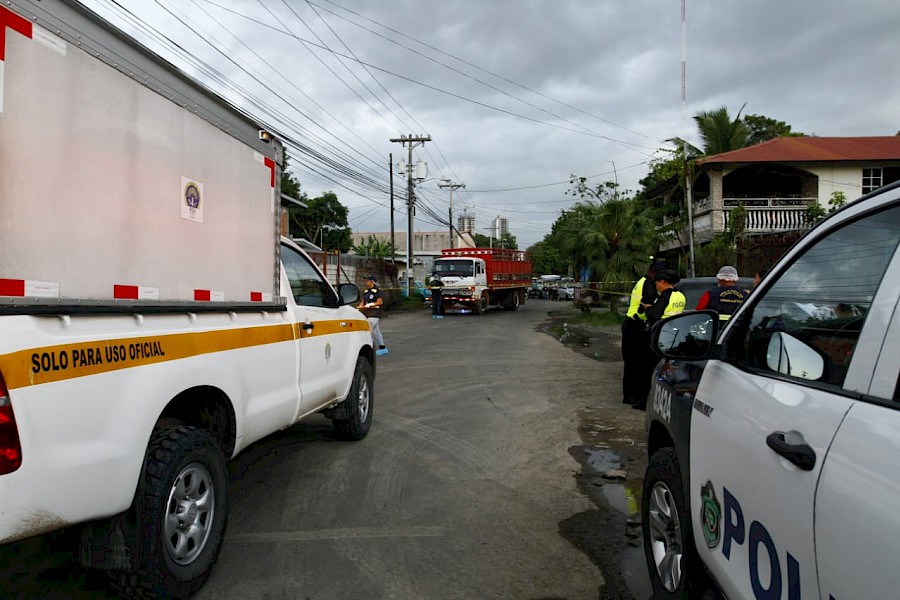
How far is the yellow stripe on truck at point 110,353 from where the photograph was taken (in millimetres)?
2211

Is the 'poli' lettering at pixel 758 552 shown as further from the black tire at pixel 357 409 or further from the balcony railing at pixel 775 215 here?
the balcony railing at pixel 775 215

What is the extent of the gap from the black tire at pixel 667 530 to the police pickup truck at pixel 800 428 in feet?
0.04

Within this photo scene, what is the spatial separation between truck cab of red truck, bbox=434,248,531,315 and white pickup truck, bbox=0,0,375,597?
22.9 meters

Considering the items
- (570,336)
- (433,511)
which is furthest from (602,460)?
(570,336)

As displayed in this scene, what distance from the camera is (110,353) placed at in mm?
2650

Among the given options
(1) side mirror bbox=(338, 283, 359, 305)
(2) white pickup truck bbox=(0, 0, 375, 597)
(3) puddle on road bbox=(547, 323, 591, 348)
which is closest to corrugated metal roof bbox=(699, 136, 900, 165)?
(3) puddle on road bbox=(547, 323, 591, 348)

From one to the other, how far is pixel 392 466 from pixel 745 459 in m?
3.89

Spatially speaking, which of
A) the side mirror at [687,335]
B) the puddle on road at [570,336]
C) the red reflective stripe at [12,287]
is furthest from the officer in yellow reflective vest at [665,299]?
the puddle on road at [570,336]

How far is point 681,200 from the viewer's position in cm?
2972

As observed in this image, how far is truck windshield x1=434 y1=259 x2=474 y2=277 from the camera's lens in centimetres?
2747

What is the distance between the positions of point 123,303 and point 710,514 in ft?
8.30

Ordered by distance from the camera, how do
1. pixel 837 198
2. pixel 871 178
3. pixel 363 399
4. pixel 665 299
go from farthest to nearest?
1. pixel 871 178
2. pixel 837 198
3. pixel 665 299
4. pixel 363 399

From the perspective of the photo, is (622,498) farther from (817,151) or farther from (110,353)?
(817,151)

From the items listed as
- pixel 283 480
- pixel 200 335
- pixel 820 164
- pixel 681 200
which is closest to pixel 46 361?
pixel 200 335
